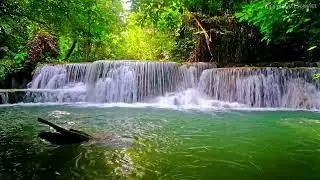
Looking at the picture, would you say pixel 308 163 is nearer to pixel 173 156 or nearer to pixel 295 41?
pixel 173 156

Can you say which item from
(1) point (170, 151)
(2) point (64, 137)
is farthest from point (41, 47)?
(1) point (170, 151)

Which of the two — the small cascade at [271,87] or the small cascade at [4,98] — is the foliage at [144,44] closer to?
the small cascade at [271,87]

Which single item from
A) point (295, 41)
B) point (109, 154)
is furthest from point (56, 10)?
point (295, 41)

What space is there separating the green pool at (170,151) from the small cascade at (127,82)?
5972 mm

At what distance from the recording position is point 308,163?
5.17 m

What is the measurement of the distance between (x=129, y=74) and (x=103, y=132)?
869 centimetres

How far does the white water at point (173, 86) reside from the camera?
1320 centimetres

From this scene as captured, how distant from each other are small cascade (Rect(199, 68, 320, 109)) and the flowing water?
0.11ft

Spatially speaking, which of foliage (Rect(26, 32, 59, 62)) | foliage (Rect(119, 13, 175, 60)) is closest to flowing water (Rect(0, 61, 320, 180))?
foliage (Rect(26, 32, 59, 62))

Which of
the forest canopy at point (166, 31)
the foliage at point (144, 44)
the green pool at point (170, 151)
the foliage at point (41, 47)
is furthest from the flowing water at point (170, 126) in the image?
the foliage at point (144, 44)

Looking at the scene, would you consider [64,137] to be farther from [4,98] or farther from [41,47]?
[41,47]

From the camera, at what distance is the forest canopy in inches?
206

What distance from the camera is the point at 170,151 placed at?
5.80 meters

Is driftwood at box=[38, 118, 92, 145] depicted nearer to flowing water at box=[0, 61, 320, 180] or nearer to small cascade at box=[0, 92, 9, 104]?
flowing water at box=[0, 61, 320, 180]
